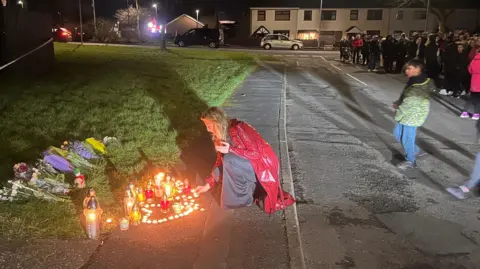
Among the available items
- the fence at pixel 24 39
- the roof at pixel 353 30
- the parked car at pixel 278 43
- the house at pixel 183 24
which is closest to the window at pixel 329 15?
the roof at pixel 353 30

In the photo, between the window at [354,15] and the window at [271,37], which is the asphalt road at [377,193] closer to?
the window at [271,37]

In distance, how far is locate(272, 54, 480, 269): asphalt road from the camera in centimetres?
409

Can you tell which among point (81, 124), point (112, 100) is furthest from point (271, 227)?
point (112, 100)

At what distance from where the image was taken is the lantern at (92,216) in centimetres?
407

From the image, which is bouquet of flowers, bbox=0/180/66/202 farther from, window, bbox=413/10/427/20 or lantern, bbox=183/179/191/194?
window, bbox=413/10/427/20

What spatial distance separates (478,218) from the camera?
15.9 feet

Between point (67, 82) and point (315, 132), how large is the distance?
28.3 feet

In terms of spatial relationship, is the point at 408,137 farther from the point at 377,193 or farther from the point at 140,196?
the point at 140,196

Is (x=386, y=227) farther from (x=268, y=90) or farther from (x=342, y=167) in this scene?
(x=268, y=90)

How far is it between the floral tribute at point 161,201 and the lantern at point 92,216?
16.5 inches

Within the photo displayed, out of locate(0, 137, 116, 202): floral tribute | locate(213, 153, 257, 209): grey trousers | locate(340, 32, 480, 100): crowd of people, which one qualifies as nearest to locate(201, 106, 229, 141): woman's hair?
locate(213, 153, 257, 209): grey trousers

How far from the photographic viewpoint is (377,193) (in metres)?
5.49

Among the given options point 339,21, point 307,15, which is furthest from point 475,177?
point 339,21

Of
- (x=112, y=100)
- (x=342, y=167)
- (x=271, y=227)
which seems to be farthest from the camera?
(x=112, y=100)
